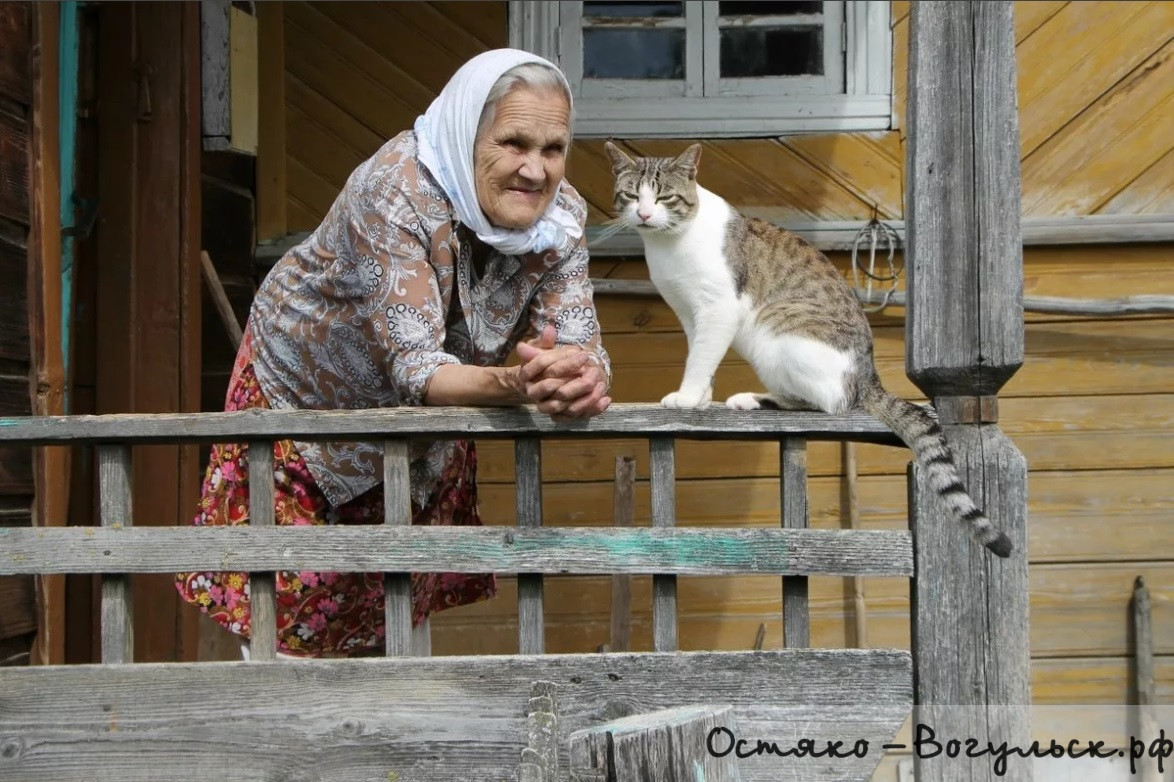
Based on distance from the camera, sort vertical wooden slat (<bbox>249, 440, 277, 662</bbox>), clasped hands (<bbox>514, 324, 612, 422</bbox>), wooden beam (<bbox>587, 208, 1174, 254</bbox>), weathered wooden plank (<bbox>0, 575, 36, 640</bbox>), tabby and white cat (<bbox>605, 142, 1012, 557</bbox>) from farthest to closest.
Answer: wooden beam (<bbox>587, 208, 1174, 254</bbox>)
weathered wooden plank (<bbox>0, 575, 36, 640</bbox>)
tabby and white cat (<bbox>605, 142, 1012, 557</bbox>)
vertical wooden slat (<bbox>249, 440, 277, 662</bbox>)
clasped hands (<bbox>514, 324, 612, 422</bbox>)

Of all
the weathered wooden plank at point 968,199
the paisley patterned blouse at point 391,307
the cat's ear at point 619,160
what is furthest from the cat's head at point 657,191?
the weathered wooden plank at point 968,199

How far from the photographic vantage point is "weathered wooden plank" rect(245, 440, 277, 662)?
8.23ft

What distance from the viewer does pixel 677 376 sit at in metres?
4.63

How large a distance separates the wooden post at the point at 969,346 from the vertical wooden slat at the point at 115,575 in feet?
5.11

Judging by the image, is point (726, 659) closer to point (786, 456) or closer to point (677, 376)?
point (786, 456)

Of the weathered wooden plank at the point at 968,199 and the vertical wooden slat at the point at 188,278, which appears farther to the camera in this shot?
the vertical wooden slat at the point at 188,278

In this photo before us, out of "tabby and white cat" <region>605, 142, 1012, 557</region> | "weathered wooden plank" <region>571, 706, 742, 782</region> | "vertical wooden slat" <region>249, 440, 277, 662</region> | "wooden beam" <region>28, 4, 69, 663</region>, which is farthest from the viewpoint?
"wooden beam" <region>28, 4, 69, 663</region>

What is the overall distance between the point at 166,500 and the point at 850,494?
231cm

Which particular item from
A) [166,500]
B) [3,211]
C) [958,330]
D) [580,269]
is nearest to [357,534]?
[580,269]

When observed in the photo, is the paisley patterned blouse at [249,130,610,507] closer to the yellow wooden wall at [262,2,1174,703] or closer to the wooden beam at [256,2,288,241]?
the yellow wooden wall at [262,2,1174,703]

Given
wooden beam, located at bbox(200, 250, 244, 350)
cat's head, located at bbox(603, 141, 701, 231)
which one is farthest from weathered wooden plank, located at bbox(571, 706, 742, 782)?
wooden beam, located at bbox(200, 250, 244, 350)

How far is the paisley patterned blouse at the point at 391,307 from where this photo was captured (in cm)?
242

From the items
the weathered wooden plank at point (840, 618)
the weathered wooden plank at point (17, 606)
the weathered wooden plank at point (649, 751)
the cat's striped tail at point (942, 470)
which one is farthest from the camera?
the weathered wooden plank at point (840, 618)

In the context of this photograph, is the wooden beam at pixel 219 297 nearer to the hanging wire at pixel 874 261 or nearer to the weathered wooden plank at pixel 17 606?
the weathered wooden plank at pixel 17 606
